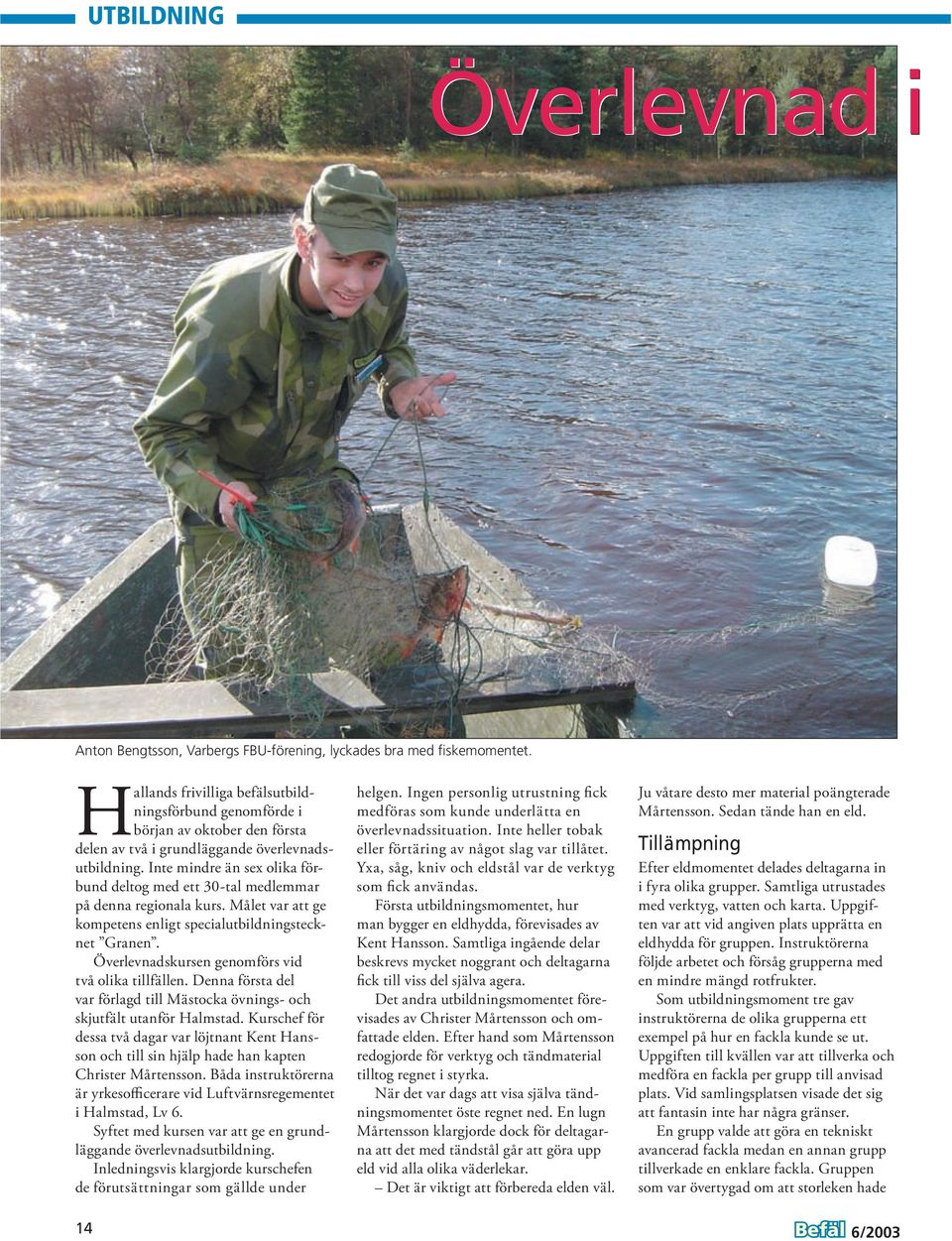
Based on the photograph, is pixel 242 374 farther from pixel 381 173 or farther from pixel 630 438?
pixel 381 173

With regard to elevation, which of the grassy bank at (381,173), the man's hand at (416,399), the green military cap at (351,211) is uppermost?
the grassy bank at (381,173)

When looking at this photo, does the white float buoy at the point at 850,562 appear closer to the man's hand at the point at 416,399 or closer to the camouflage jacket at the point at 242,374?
the man's hand at the point at 416,399

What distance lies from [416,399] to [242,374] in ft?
2.15

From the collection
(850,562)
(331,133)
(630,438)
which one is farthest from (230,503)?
(331,133)

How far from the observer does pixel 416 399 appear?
13.9ft

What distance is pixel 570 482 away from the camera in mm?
10023

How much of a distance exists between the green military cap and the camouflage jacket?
0.28 meters

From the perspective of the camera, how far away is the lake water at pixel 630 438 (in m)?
7.38

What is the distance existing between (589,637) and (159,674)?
1.76 m
